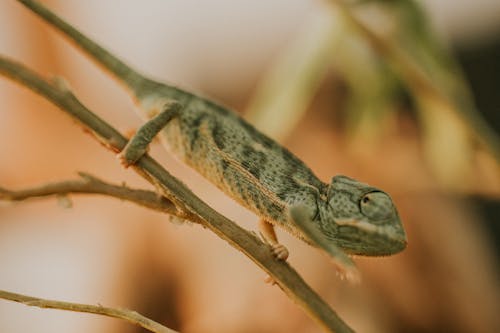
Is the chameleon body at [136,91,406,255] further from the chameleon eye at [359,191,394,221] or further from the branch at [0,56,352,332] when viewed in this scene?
the branch at [0,56,352,332]

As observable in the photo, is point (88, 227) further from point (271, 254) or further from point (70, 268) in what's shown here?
point (271, 254)

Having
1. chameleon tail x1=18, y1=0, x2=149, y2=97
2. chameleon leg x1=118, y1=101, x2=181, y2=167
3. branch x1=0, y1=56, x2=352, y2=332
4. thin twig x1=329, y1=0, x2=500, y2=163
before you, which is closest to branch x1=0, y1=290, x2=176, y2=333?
branch x1=0, y1=56, x2=352, y2=332

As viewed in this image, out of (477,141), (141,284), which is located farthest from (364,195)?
(141,284)

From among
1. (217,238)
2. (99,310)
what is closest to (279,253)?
(99,310)

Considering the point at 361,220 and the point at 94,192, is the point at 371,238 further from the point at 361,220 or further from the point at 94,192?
the point at 94,192

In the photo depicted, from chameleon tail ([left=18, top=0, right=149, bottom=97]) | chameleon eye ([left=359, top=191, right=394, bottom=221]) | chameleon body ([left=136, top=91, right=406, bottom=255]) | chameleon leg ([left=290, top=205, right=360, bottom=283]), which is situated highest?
chameleon tail ([left=18, top=0, right=149, bottom=97])

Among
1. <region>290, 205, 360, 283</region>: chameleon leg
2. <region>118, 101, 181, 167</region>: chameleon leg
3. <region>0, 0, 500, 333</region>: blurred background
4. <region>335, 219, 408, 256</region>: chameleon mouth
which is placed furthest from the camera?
<region>0, 0, 500, 333</region>: blurred background

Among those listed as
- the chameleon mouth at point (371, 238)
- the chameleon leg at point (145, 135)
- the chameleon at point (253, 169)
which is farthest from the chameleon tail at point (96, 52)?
the chameleon mouth at point (371, 238)

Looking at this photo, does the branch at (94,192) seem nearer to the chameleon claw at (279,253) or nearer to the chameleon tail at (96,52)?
the chameleon claw at (279,253)
